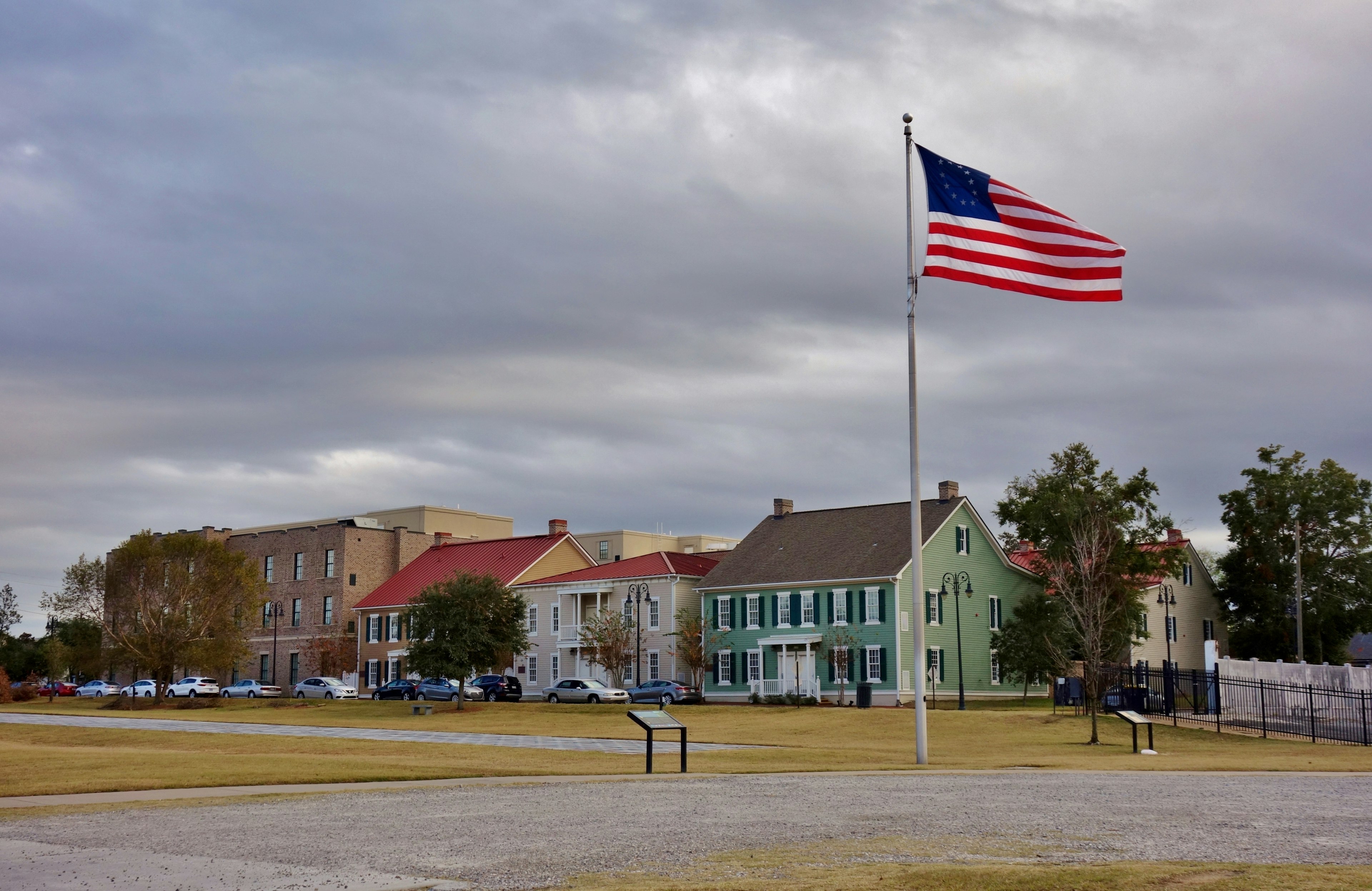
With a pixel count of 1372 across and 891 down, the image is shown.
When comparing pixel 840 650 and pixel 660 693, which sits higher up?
pixel 840 650

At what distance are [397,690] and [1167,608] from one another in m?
41.5

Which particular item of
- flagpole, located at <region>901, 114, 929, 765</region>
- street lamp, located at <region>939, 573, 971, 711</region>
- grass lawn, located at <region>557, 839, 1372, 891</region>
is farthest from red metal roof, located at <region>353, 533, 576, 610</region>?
grass lawn, located at <region>557, 839, 1372, 891</region>

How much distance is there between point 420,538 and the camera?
84188 mm

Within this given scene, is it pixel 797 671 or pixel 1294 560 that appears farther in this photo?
pixel 1294 560

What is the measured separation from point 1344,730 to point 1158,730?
192 inches

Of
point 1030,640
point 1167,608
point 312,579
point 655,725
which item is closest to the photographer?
point 655,725

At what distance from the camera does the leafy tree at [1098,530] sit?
48.8m

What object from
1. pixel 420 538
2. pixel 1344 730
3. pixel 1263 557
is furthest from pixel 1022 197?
pixel 420 538

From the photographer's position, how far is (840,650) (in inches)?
2136

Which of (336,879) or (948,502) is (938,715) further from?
(336,879)

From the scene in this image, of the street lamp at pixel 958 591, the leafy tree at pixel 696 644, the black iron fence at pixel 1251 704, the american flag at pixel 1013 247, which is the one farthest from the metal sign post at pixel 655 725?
the leafy tree at pixel 696 644

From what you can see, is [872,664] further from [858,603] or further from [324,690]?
[324,690]

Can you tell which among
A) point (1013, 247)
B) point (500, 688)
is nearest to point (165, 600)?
point (500, 688)

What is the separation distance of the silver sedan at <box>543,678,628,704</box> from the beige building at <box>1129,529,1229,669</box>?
28102 millimetres
